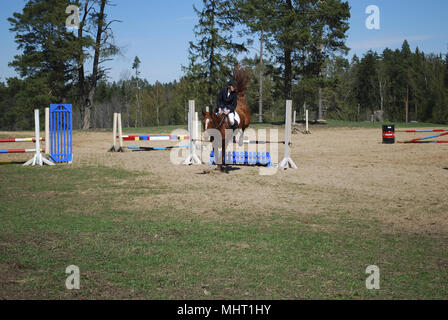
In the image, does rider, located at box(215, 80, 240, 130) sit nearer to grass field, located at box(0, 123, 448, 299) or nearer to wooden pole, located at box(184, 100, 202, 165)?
wooden pole, located at box(184, 100, 202, 165)

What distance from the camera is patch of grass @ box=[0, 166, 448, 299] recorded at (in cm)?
434

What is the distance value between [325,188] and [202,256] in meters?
5.78

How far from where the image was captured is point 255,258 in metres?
5.32

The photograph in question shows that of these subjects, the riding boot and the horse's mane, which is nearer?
the riding boot

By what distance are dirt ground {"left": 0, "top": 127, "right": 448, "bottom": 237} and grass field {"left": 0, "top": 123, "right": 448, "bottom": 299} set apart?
5 cm

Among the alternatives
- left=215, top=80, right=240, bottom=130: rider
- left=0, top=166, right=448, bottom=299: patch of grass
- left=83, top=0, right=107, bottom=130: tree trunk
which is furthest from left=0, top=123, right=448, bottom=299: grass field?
left=83, top=0, right=107, bottom=130: tree trunk

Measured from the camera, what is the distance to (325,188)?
10.4 meters

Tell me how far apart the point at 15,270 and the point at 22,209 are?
3.51m

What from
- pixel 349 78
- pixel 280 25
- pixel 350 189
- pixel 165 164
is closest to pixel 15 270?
pixel 350 189

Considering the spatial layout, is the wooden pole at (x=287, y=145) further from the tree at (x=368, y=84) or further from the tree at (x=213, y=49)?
the tree at (x=368, y=84)

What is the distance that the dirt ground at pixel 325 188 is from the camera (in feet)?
26.0

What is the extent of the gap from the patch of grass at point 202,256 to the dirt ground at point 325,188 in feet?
1.82

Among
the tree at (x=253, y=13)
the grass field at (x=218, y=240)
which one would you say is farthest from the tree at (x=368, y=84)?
the grass field at (x=218, y=240)

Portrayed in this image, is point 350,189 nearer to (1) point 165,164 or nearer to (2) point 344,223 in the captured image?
(2) point 344,223
